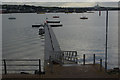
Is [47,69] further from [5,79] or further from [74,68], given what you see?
[5,79]

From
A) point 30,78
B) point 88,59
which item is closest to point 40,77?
point 30,78

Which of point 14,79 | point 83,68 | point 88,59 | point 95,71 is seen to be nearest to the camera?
point 14,79

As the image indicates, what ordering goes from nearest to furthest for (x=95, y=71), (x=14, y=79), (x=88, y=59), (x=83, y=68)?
(x=14, y=79) < (x=95, y=71) < (x=83, y=68) < (x=88, y=59)

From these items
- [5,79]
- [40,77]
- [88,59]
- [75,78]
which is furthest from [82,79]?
[88,59]

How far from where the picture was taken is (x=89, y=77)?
6.19 metres

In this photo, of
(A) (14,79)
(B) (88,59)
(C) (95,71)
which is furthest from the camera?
(B) (88,59)

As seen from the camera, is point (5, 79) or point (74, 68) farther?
point (74, 68)

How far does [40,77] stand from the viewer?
615cm

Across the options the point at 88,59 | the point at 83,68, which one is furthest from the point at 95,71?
the point at 88,59

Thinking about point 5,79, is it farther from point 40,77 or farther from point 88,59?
point 88,59

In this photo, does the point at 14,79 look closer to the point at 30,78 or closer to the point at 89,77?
the point at 30,78

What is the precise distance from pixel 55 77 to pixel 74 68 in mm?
1704

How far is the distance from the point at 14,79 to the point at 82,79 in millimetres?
1999

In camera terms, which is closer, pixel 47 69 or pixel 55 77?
pixel 55 77
